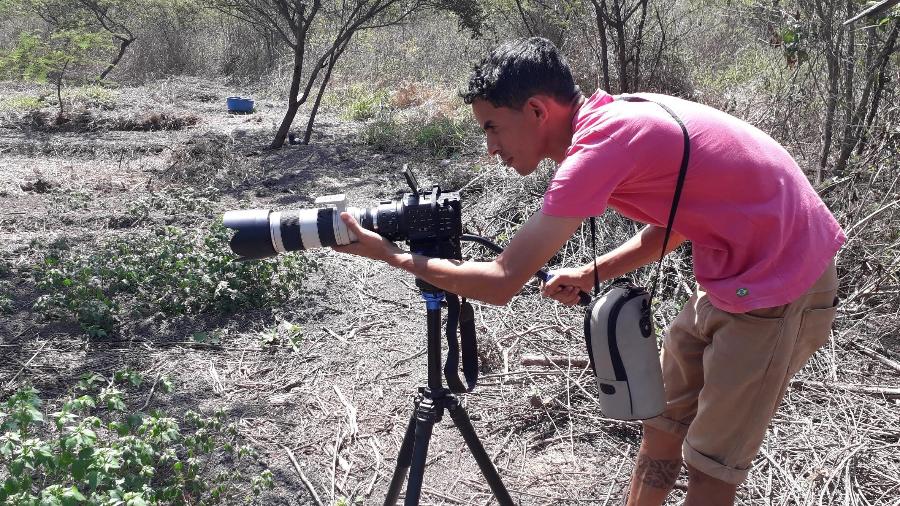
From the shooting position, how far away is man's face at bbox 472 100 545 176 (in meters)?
1.71

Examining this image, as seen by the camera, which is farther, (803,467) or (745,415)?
(803,467)

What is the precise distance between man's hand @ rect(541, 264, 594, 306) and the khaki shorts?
0.36 metres

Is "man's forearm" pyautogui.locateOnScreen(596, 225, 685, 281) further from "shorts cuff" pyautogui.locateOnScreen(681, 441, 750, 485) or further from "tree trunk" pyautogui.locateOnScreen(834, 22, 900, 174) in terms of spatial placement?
"tree trunk" pyautogui.locateOnScreen(834, 22, 900, 174)

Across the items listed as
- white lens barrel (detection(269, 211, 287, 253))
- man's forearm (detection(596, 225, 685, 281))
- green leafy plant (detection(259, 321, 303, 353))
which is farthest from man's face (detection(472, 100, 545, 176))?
green leafy plant (detection(259, 321, 303, 353))

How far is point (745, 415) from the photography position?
1705 mm

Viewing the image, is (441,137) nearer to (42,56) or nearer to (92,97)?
(42,56)

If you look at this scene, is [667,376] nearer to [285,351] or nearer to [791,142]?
[285,351]

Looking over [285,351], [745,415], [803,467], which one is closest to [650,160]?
[745,415]

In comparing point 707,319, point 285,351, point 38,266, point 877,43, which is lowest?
point 285,351

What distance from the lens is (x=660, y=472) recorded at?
6.73ft

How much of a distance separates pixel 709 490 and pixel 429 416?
2.28 ft

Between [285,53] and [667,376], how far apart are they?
44.8 ft

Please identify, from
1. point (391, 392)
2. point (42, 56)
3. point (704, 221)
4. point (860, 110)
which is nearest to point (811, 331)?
point (704, 221)

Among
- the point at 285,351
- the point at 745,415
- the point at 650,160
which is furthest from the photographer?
the point at 285,351
